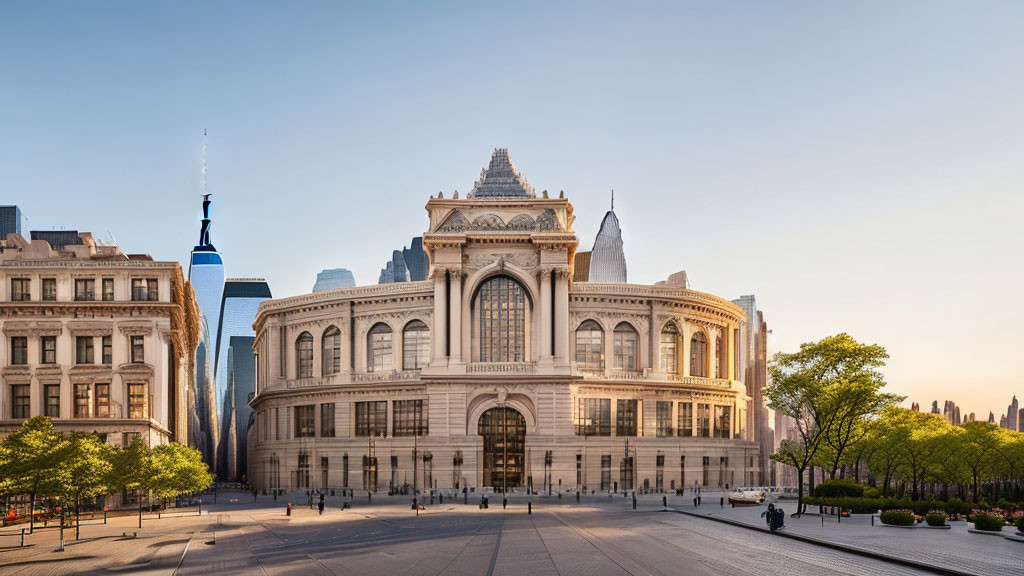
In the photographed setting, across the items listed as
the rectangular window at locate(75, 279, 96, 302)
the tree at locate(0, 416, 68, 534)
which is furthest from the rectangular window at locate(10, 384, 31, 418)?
the tree at locate(0, 416, 68, 534)

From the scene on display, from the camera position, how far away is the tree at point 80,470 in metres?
58.7

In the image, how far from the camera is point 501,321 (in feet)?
385

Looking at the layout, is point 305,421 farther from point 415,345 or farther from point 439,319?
point 439,319

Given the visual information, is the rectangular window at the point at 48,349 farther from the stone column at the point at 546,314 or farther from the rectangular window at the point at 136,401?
the stone column at the point at 546,314

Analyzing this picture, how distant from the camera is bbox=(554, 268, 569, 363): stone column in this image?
11394cm

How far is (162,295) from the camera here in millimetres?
86938

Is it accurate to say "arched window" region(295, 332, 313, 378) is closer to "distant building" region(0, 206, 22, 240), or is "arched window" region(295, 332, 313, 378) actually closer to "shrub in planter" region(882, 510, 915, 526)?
"distant building" region(0, 206, 22, 240)

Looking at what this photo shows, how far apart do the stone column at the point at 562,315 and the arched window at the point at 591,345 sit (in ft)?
24.7

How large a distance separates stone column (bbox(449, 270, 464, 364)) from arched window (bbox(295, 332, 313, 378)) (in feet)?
77.2

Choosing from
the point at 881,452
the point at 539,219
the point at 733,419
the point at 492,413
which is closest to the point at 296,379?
the point at 492,413

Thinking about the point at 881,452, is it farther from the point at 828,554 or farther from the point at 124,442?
the point at 124,442

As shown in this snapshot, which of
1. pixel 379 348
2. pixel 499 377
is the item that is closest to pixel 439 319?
pixel 499 377

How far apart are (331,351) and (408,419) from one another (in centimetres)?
1551

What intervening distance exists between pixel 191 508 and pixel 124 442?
28.9ft
